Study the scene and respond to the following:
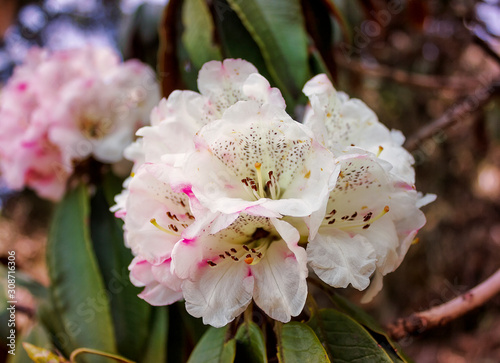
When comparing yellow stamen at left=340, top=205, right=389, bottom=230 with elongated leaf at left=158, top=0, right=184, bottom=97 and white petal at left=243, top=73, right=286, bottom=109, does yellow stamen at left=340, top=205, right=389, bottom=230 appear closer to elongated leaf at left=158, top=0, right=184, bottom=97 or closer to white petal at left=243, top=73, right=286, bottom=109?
white petal at left=243, top=73, right=286, bottom=109

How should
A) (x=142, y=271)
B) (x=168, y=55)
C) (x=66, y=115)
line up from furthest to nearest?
(x=66, y=115) < (x=168, y=55) < (x=142, y=271)

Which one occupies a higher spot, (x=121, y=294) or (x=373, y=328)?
(x=373, y=328)

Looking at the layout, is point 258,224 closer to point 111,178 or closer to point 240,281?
point 240,281

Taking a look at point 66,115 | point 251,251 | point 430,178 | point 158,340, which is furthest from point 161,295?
point 430,178

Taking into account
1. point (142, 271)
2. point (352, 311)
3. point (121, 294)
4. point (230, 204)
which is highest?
point (230, 204)

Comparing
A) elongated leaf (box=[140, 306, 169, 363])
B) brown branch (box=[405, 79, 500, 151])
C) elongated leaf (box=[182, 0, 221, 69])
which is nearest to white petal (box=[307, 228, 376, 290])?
elongated leaf (box=[182, 0, 221, 69])

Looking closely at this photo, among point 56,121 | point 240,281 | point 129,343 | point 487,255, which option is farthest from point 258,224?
point 487,255

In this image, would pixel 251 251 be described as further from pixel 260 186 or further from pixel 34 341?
pixel 34 341
